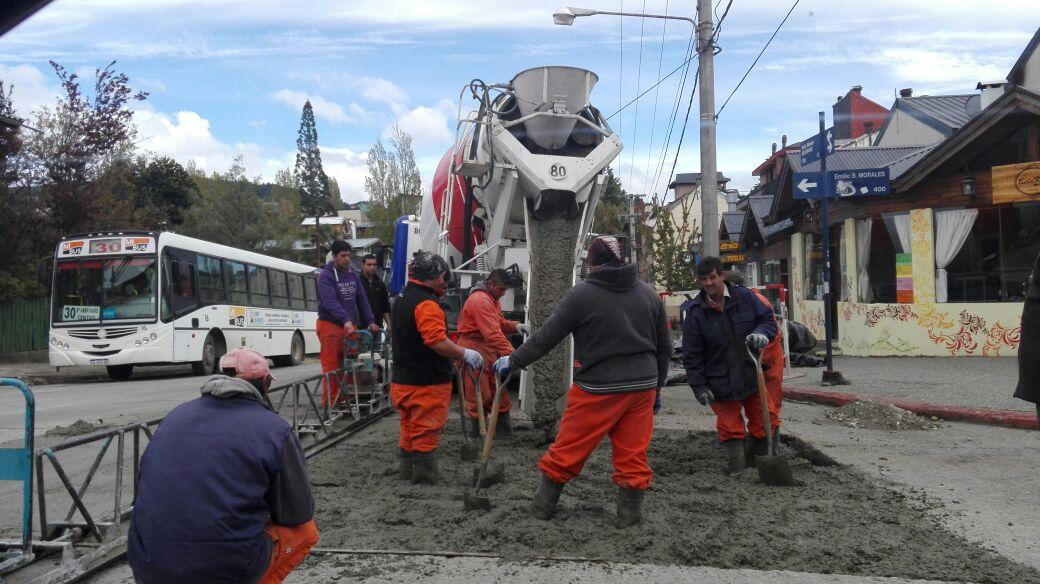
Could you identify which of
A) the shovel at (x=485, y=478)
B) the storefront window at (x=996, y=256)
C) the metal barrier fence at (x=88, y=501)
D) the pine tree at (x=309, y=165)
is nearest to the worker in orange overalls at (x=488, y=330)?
the shovel at (x=485, y=478)

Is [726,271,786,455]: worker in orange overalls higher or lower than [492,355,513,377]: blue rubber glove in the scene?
lower

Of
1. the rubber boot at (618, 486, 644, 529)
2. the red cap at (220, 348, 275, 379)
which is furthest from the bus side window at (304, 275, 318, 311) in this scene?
the red cap at (220, 348, 275, 379)

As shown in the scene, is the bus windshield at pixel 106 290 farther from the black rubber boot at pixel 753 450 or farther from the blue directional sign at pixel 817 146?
the black rubber boot at pixel 753 450

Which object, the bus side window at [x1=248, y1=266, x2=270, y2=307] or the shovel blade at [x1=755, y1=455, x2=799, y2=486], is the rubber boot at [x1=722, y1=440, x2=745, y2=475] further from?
the bus side window at [x1=248, y1=266, x2=270, y2=307]

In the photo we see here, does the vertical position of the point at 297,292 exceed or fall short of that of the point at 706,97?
it falls short

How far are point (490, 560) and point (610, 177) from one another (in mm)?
5026

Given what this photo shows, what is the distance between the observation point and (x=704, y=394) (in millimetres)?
6328

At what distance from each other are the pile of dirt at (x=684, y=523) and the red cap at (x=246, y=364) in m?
1.85

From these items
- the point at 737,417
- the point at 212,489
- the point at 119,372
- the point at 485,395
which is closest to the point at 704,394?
the point at 737,417

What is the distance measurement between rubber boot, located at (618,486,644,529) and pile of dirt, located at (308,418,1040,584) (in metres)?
0.07

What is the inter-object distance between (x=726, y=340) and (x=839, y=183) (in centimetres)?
726

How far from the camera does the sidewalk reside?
364 inches

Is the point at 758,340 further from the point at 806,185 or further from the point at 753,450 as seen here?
the point at 806,185

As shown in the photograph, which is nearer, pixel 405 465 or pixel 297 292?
pixel 405 465
